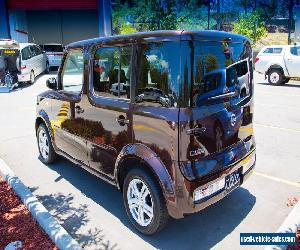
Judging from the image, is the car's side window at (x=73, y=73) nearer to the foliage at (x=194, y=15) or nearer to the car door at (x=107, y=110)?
the car door at (x=107, y=110)

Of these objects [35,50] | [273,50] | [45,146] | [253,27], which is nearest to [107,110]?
[45,146]

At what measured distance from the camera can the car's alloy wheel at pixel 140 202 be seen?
12.1ft

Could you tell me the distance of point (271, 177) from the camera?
5.23 meters

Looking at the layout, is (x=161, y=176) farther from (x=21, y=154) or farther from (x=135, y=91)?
(x=21, y=154)

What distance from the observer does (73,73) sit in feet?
16.3

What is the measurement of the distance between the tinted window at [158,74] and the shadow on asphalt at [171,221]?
4.83ft

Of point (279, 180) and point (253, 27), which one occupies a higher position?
point (253, 27)

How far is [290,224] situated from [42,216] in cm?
279

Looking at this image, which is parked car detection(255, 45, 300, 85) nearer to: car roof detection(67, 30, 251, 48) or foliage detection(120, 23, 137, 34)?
car roof detection(67, 30, 251, 48)

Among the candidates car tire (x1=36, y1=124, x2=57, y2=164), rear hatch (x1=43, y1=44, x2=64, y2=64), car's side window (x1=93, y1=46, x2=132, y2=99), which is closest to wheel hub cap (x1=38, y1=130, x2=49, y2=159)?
car tire (x1=36, y1=124, x2=57, y2=164)

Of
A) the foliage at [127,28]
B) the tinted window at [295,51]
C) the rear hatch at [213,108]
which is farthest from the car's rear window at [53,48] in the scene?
the foliage at [127,28]

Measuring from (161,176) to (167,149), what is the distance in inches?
10.8

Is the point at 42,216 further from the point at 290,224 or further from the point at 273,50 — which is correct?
the point at 273,50

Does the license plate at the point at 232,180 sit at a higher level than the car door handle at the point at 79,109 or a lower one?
lower
